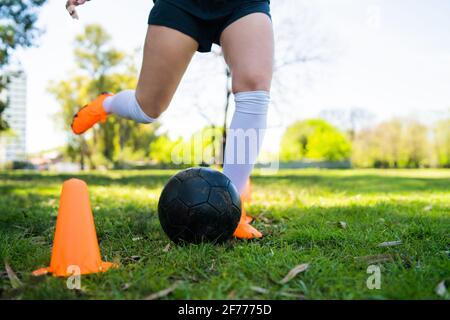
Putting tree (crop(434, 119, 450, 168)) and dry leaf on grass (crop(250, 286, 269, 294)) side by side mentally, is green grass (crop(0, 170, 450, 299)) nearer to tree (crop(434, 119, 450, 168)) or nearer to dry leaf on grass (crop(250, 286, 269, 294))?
dry leaf on grass (crop(250, 286, 269, 294))

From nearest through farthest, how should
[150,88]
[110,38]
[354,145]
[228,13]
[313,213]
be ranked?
[228,13]
[150,88]
[313,213]
[110,38]
[354,145]

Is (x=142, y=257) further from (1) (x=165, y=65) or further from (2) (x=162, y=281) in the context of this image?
(1) (x=165, y=65)

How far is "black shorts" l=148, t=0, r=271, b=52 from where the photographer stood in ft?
8.19

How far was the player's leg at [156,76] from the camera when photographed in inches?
101

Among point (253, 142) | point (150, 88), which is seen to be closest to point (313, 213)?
point (253, 142)

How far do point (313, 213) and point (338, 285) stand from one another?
2.07 m

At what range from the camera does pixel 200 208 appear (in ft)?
7.75

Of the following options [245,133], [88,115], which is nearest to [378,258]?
[245,133]

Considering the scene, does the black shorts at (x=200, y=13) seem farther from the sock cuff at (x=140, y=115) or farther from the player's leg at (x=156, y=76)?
the sock cuff at (x=140, y=115)

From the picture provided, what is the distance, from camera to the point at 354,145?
176 ft

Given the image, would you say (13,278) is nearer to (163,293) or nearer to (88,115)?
(163,293)

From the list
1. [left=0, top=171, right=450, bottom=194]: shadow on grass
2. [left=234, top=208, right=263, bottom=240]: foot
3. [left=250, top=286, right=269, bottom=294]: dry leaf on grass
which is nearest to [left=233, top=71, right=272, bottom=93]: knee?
[left=234, top=208, right=263, bottom=240]: foot

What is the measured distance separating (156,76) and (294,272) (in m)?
1.57

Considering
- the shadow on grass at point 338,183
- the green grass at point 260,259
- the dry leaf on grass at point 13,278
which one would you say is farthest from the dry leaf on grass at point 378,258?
the shadow on grass at point 338,183
